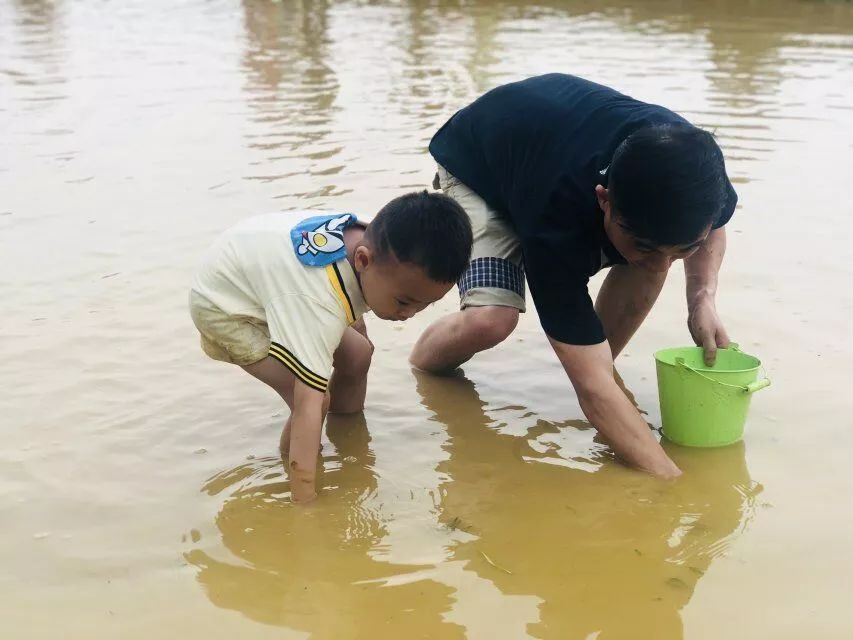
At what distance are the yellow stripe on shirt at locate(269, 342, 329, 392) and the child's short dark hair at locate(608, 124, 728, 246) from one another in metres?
0.90

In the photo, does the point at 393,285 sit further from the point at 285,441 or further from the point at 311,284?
the point at 285,441

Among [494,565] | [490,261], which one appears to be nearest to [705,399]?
[490,261]

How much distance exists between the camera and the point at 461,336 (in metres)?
3.55

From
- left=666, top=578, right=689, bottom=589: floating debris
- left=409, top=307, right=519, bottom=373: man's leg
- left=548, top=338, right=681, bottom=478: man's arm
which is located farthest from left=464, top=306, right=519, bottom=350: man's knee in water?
left=666, top=578, right=689, bottom=589: floating debris

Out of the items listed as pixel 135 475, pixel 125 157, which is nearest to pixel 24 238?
pixel 125 157

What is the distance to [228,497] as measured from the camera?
9.82ft

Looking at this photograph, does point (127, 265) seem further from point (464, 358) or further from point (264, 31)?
point (264, 31)

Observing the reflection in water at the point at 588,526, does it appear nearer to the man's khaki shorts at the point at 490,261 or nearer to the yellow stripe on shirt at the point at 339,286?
the man's khaki shorts at the point at 490,261

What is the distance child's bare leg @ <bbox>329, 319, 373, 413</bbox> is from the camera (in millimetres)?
3293

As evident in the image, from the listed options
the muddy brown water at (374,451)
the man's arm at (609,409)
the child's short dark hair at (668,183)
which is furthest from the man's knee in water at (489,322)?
the child's short dark hair at (668,183)

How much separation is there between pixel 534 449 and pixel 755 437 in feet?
2.33

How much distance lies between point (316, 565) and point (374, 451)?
70 centimetres

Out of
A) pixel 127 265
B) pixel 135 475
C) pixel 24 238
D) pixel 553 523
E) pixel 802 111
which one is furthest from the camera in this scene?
pixel 802 111

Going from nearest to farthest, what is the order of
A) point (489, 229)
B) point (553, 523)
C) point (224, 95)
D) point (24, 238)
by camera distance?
point (553, 523), point (489, 229), point (24, 238), point (224, 95)
